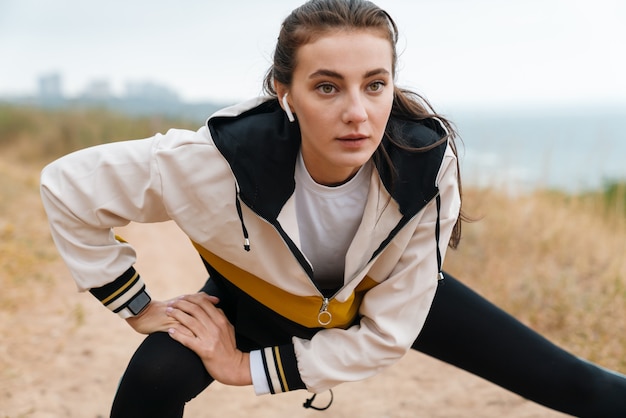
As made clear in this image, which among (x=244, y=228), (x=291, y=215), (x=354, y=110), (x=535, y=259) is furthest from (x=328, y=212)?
(x=535, y=259)

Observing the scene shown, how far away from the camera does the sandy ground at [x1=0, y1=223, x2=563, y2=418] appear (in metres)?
3.01

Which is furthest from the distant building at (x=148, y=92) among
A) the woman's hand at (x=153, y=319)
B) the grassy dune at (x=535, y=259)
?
the woman's hand at (x=153, y=319)

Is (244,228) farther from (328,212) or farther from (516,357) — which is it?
(516,357)

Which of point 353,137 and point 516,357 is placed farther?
point 516,357

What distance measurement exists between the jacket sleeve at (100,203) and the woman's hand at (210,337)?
7.2 inches

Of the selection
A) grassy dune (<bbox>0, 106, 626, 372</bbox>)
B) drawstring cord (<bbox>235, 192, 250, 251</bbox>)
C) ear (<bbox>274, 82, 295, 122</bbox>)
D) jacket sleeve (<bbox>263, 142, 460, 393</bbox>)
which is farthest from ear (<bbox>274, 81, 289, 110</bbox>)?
grassy dune (<bbox>0, 106, 626, 372</bbox>)

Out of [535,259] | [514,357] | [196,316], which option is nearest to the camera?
[196,316]

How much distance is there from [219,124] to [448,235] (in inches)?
29.3

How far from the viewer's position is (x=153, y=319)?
2.15m

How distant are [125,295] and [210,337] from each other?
287 mm

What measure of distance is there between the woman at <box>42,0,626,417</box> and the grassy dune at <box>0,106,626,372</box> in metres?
1.81

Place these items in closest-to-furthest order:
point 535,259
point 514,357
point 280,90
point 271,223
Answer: point 271,223 → point 280,90 → point 514,357 → point 535,259

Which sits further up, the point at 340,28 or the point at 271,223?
the point at 340,28

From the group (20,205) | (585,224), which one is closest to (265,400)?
(585,224)
